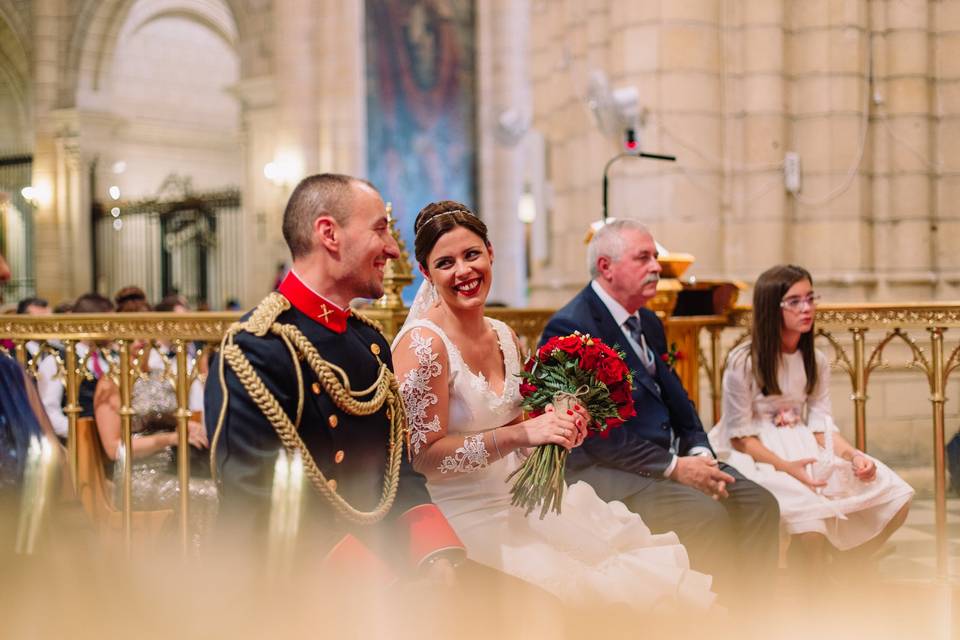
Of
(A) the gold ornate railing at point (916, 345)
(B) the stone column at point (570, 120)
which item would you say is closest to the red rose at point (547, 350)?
(A) the gold ornate railing at point (916, 345)

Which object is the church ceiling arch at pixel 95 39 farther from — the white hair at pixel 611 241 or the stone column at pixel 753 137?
the white hair at pixel 611 241

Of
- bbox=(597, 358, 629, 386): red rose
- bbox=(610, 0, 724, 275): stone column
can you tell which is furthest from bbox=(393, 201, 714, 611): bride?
bbox=(610, 0, 724, 275): stone column

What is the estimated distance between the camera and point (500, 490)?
315 centimetres

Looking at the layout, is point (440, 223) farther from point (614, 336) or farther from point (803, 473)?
point (803, 473)

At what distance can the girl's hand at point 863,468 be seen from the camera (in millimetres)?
4422

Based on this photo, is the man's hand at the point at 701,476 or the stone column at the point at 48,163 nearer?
the man's hand at the point at 701,476

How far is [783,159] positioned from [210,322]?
191 inches

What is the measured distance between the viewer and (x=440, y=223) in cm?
307

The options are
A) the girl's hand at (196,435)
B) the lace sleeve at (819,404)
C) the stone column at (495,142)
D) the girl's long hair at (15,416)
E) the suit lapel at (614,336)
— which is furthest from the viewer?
the stone column at (495,142)

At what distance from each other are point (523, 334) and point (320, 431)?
3.02m

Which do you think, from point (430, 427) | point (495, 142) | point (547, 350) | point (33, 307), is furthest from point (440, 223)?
point (495, 142)

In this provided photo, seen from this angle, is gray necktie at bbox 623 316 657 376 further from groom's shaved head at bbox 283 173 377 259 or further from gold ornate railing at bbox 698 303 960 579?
groom's shaved head at bbox 283 173 377 259

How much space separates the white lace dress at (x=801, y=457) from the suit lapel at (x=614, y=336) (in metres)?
0.74

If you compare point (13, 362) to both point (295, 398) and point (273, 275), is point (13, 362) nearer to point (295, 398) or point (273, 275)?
point (295, 398)
